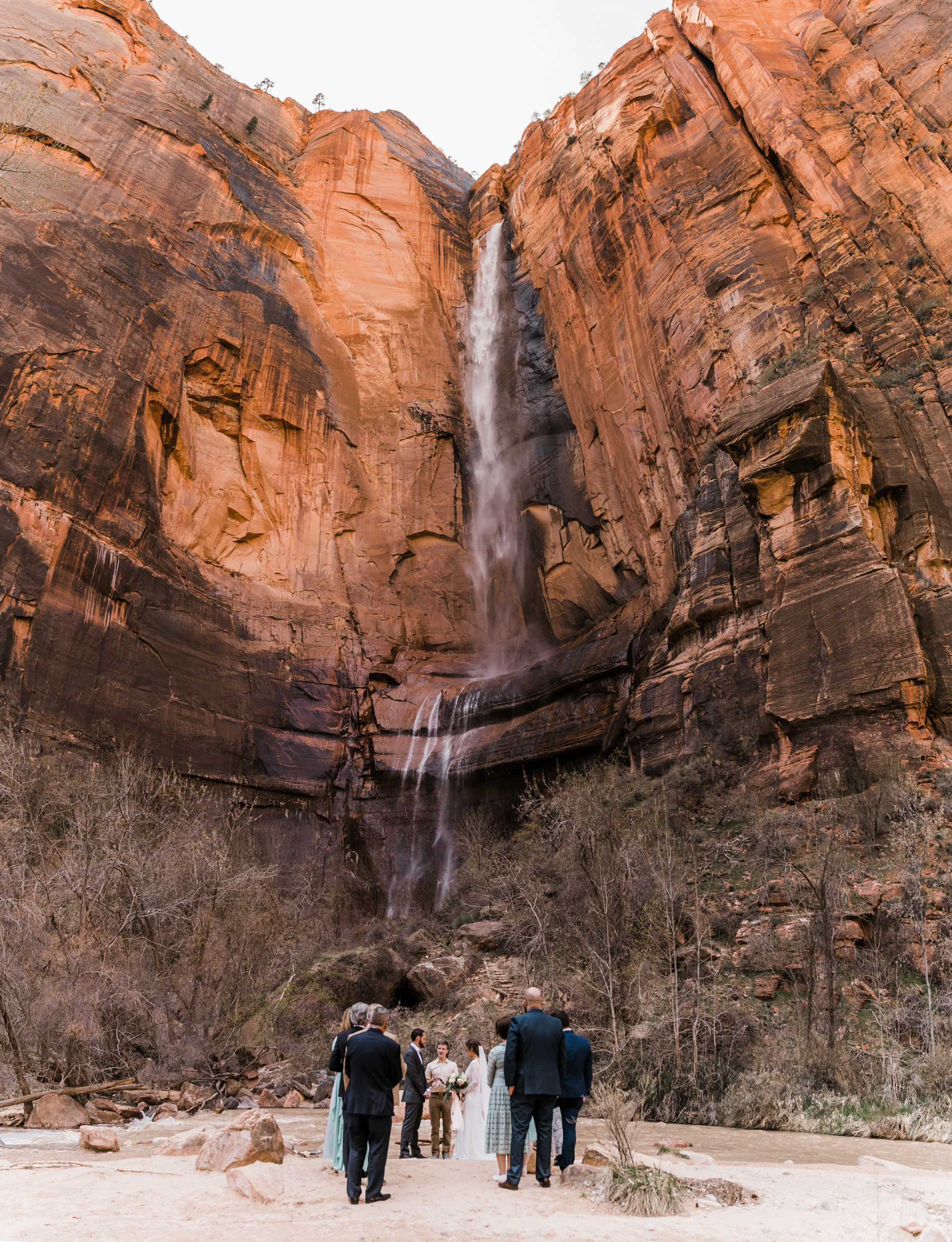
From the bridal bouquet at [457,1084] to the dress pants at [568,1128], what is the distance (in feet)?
6.52

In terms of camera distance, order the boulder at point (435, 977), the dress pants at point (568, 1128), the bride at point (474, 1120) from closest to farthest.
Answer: the dress pants at point (568, 1128)
the bride at point (474, 1120)
the boulder at point (435, 977)

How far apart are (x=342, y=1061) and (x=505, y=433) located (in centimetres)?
3511

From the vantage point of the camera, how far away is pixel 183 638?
92.8 ft

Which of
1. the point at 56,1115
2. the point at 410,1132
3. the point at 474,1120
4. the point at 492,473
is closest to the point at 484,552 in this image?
the point at 492,473

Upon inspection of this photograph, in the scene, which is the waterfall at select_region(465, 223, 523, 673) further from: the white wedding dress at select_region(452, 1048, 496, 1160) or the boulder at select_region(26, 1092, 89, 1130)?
the white wedding dress at select_region(452, 1048, 496, 1160)

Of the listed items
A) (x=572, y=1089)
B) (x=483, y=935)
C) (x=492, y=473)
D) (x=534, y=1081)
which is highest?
(x=492, y=473)

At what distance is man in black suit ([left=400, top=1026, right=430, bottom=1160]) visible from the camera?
24.8ft

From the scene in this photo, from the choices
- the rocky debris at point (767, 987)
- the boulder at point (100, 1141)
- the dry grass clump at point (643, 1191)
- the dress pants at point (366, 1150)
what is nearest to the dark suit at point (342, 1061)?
the dress pants at point (366, 1150)

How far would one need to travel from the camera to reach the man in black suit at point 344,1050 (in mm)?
6082

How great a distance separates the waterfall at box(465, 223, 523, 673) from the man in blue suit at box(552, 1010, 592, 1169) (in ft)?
94.3

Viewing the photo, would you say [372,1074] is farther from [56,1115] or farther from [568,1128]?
[56,1115]

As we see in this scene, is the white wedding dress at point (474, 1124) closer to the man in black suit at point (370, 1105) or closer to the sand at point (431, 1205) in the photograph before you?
the sand at point (431, 1205)

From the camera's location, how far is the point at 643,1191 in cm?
535

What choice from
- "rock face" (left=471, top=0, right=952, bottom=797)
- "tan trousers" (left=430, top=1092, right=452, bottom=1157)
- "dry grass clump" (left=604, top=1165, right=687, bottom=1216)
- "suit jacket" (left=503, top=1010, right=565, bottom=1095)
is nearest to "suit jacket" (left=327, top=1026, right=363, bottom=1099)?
"suit jacket" (left=503, top=1010, right=565, bottom=1095)
